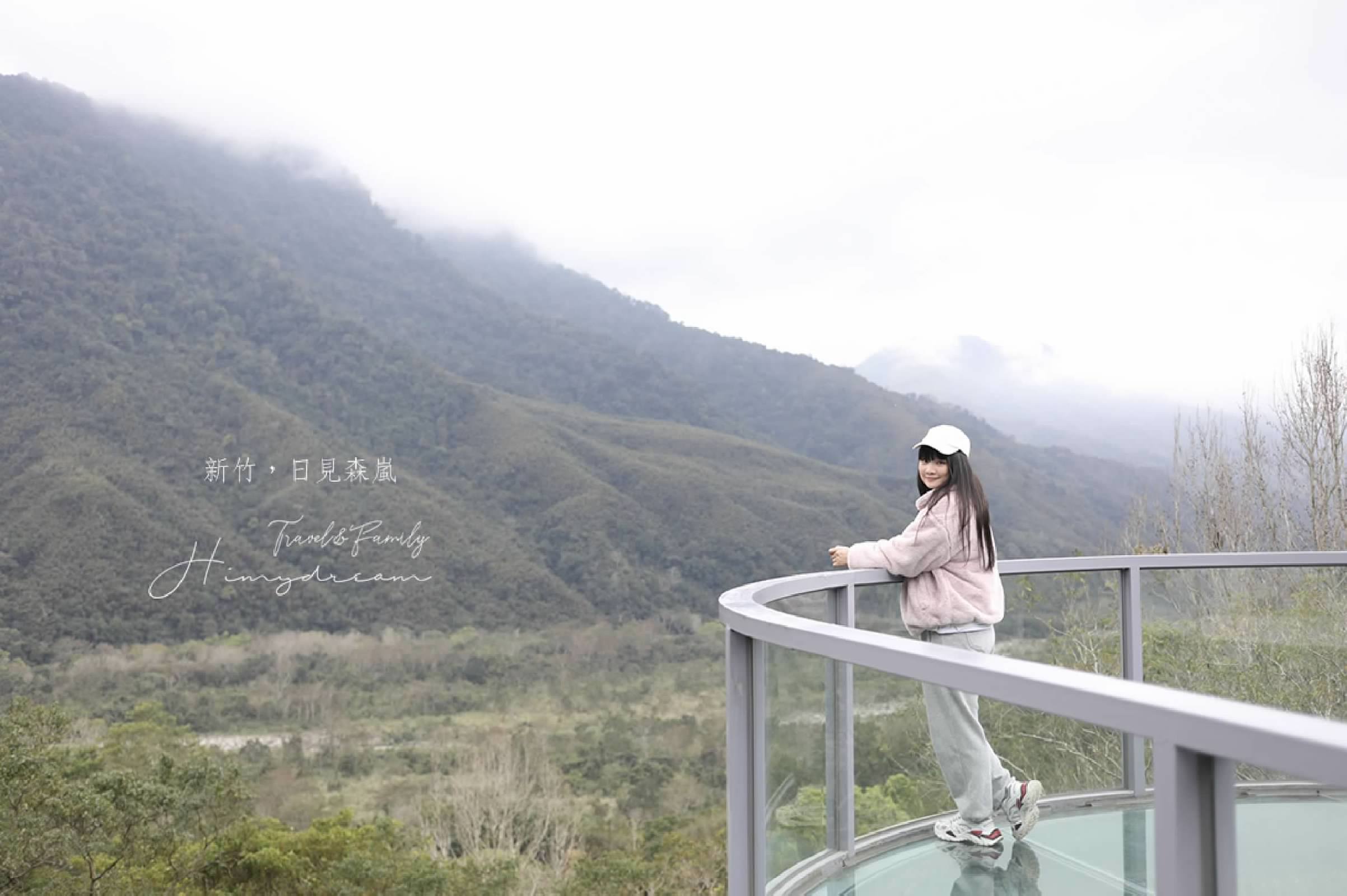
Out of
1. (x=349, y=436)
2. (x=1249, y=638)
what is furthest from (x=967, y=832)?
(x=349, y=436)

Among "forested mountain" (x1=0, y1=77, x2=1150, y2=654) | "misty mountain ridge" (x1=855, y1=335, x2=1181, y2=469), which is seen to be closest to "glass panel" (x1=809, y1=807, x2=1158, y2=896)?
"forested mountain" (x1=0, y1=77, x2=1150, y2=654)

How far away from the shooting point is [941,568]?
3123 mm

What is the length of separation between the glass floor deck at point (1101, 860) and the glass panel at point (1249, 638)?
2.16 metres

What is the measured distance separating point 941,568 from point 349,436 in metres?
56.8

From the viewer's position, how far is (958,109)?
77.1m

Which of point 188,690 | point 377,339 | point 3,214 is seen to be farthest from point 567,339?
point 188,690

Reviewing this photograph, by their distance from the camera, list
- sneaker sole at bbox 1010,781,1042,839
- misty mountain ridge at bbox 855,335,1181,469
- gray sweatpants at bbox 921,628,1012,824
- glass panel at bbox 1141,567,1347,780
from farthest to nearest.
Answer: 1. misty mountain ridge at bbox 855,335,1181,469
2. glass panel at bbox 1141,567,1347,780
3. sneaker sole at bbox 1010,781,1042,839
4. gray sweatpants at bbox 921,628,1012,824

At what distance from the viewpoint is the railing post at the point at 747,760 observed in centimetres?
214

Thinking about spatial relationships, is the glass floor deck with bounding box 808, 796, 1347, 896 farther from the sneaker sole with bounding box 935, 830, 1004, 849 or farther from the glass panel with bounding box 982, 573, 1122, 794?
the glass panel with bounding box 982, 573, 1122, 794

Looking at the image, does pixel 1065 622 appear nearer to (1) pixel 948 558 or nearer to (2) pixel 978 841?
(1) pixel 948 558

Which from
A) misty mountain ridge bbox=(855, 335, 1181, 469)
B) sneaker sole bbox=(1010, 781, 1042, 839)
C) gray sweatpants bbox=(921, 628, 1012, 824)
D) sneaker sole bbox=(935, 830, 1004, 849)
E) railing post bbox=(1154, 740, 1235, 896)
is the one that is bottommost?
sneaker sole bbox=(935, 830, 1004, 849)

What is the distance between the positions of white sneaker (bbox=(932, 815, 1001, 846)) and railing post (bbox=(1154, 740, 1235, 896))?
942 millimetres

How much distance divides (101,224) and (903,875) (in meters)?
71.1

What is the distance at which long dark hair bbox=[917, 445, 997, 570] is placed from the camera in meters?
→ 3.10
